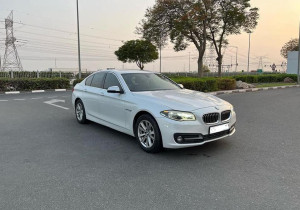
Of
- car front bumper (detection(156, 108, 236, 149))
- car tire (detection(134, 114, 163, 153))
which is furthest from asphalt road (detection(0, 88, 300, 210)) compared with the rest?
car front bumper (detection(156, 108, 236, 149))

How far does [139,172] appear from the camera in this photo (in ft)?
13.2

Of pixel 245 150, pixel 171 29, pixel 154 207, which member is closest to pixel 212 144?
pixel 245 150

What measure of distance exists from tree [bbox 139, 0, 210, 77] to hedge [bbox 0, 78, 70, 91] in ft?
35.4

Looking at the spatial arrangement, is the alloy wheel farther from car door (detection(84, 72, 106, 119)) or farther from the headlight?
car door (detection(84, 72, 106, 119))

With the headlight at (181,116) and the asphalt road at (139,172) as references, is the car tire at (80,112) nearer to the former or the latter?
the asphalt road at (139,172)

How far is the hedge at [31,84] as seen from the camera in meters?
16.8

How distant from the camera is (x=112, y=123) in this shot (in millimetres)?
5781

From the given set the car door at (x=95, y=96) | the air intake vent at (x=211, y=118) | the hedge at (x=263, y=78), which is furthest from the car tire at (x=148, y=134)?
the hedge at (x=263, y=78)

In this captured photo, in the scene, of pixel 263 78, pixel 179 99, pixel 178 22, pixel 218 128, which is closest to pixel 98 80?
pixel 179 99

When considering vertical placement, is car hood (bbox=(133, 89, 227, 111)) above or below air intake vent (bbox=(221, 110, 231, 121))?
above

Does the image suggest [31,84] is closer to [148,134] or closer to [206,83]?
[206,83]

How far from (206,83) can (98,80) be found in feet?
37.6

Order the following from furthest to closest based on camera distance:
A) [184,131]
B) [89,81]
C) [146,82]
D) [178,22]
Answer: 1. [178,22]
2. [89,81]
3. [146,82]
4. [184,131]

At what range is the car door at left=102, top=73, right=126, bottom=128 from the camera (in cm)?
546
